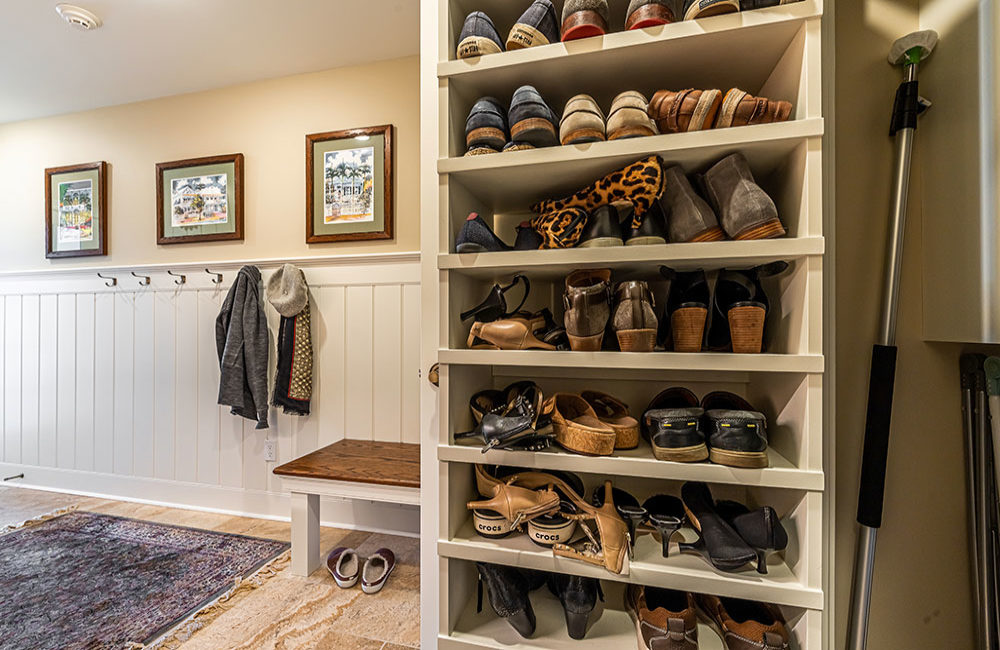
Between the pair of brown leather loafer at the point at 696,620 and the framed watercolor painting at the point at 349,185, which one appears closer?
the pair of brown leather loafer at the point at 696,620

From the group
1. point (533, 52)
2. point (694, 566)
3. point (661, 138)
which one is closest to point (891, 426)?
point (694, 566)

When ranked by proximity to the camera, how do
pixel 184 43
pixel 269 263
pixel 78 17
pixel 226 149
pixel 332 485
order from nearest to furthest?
pixel 332 485 < pixel 78 17 < pixel 184 43 < pixel 269 263 < pixel 226 149

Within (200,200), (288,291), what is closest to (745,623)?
(288,291)

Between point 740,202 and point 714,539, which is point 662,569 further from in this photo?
point 740,202

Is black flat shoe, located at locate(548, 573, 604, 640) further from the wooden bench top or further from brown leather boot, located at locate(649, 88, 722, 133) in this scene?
brown leather boot, located at locate(649, 88, 722, 133)

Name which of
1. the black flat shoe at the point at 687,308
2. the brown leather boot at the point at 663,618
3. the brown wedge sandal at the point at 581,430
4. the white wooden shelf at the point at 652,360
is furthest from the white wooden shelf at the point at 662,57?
the brown leather boot at the point at 663,618

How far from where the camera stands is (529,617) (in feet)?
2.85

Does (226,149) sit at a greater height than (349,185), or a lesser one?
greater

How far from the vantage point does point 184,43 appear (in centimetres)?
190

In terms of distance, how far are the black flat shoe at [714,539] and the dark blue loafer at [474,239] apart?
2.27 feet

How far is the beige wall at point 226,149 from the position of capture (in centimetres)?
204

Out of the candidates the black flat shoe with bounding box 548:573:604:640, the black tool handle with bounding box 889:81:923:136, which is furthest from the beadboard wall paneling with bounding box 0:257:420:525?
the black tool handle with bounding box 889:81:923:136

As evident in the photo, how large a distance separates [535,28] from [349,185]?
150 cm

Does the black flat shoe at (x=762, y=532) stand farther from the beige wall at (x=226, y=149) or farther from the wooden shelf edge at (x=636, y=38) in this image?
the beige wall at (x=226, y=149)
